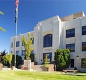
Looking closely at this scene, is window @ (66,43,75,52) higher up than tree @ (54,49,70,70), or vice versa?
window @ (66,43,75,52)

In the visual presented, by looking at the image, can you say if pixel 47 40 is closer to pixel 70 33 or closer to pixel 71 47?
pixel 70 33

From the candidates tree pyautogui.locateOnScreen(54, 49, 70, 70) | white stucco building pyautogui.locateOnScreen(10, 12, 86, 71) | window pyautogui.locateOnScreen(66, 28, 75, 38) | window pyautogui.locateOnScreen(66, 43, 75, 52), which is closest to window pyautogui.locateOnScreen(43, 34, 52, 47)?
white stucco building pyautogui.locateOnScreen(10, 12, 86, 71)

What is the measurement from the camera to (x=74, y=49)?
3569 cm

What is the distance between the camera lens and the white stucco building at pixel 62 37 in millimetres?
34375

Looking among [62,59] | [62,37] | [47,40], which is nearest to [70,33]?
[62,37]

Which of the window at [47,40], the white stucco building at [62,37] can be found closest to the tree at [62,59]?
the white stucco building at [62,37]

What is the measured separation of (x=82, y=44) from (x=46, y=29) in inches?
425

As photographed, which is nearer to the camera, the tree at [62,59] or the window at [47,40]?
the tree at [62,59]

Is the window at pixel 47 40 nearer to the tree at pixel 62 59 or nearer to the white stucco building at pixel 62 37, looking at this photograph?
the white stucco building at pixel 62 37

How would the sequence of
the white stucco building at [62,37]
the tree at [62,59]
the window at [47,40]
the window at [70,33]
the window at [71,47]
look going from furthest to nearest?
1. the window at [47,40]
2. the window at [70,33]
3. the window at [71,47]
4. the white stucco building at [62,37]
5. the tree at [62,59]

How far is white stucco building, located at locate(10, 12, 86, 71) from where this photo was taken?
1353 inches

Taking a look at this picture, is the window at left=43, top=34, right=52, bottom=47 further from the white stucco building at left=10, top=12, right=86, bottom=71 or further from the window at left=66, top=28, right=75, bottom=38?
the window at left=66, top=28, right=75, bottom=38

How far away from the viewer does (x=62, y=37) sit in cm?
3822

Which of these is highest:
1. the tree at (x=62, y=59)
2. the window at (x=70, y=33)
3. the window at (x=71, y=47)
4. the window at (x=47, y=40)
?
the window at (x=70, y=33)
